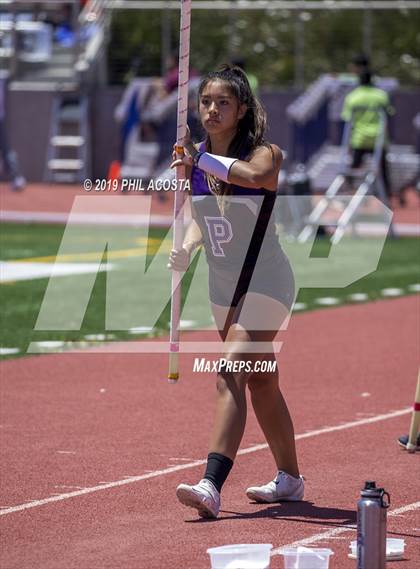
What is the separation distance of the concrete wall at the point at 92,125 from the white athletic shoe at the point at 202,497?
26.2 meters

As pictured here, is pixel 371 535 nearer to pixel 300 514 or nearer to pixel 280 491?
pixel 300 514

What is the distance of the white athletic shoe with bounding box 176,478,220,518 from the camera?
22.2 ft

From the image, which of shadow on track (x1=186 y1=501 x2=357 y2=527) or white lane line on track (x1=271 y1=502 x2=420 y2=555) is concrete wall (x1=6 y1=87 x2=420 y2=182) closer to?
shadow on track (x1=186 y1=501 x2=357 y2=527)

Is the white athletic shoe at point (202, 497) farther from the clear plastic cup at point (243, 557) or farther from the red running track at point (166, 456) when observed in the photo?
the clear plastic cup at point (243, 557)

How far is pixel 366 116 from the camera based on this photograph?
23062 mm

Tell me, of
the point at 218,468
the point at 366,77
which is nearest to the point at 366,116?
the point at 366,77

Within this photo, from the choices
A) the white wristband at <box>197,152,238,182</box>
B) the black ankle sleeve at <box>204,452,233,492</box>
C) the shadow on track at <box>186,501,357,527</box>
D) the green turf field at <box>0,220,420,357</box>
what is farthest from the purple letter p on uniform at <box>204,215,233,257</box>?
the green turf field at <box>0,220,420,357</box>

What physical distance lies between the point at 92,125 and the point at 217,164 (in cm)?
2782

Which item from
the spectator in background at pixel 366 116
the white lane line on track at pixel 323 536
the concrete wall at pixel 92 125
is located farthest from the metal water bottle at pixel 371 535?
the concrete wall at pixel 92 125

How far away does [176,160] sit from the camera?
23.5 feet

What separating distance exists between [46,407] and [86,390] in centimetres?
72

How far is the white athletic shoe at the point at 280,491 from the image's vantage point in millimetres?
7293

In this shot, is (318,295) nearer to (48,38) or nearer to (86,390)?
(86,390)

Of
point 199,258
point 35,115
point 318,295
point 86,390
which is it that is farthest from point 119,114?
point 86,390
